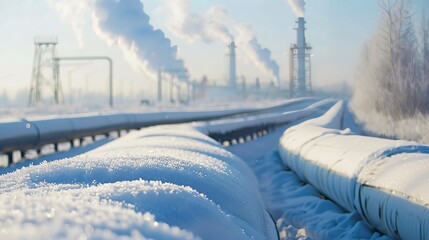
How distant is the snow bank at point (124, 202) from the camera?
5.15ft

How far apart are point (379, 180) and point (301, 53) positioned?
2673 inches

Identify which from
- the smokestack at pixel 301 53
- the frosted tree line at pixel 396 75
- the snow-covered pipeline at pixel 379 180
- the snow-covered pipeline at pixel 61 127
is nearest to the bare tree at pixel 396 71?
the frosted tree line at pixel 396 75

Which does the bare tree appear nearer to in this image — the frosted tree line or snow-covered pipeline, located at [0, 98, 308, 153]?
the frosted tree line

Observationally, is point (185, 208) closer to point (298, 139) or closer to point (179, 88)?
point (298, 139)

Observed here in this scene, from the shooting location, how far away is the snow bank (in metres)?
1.57

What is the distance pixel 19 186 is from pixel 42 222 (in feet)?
5.20

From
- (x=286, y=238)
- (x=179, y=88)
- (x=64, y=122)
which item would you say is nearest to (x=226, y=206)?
(x=286, y=238)

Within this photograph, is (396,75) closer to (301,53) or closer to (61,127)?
(61,127)

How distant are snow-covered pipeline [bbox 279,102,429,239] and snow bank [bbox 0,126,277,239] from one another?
1606 millimetres

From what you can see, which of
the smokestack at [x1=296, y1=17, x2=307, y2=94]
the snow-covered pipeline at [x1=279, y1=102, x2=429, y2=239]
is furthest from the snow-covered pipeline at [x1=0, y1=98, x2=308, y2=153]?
the smokestack at [x1=296, y1=17, x2=307, y2=94]

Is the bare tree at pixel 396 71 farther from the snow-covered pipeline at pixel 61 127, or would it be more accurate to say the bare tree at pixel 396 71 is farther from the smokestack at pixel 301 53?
the smokestack at pixel 301 53

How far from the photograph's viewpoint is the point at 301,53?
7212 cm

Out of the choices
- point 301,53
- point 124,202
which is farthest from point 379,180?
point 301,53

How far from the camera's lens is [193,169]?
13.6ft
